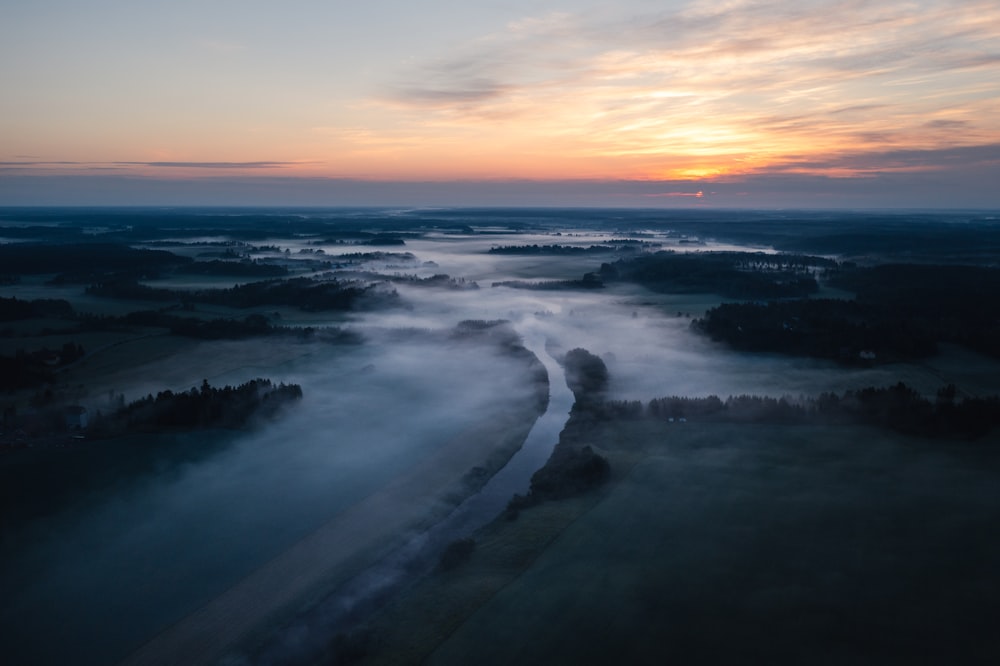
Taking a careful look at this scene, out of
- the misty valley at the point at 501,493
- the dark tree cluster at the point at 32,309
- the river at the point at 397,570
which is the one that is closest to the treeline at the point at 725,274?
the misty valley at the point at 501,493

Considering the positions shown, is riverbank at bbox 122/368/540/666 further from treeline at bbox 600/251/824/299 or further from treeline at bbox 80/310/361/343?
treeline at bbox 600/251/824/299

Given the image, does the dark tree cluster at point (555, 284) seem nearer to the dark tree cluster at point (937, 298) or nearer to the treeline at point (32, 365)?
the dark tree cluster at point (937, 298)

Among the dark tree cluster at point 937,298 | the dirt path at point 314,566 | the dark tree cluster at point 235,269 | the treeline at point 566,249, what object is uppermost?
the treeline at point 566,249

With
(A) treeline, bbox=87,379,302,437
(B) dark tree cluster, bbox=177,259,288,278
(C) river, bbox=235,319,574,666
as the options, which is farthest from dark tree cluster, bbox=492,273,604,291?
(A) treeline, bbox=87,379,302,437

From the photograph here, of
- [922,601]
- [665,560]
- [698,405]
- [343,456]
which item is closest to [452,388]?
[343,456]

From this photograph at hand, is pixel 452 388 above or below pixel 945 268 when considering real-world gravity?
below

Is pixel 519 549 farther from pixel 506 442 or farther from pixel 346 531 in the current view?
pixel 506 442

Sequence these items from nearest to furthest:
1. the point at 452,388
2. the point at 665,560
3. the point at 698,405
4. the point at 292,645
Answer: the point at 292,645
the point at 665,560
the point at 698,405
the point at 452,388

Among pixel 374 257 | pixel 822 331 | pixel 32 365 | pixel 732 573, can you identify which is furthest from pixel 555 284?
pixel 732 573
